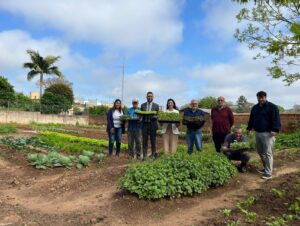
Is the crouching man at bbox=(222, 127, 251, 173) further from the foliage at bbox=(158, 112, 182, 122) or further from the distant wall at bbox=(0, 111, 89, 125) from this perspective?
the distant wall at bbox=(0, 111, 89, 125)

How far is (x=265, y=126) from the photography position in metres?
7.22

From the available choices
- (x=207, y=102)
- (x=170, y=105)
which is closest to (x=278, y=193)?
(x=170, y=105)

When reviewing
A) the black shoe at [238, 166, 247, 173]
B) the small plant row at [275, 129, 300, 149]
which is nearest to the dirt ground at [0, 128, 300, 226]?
the black shoe at [238, 166, 247, 173]

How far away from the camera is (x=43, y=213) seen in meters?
5.73

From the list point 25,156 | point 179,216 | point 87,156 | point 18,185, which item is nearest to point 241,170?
point 179,216

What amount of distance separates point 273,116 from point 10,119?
28.4 metres

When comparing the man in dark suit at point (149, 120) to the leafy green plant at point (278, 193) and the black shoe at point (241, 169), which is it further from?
the leafy green plant at point (278, 193)

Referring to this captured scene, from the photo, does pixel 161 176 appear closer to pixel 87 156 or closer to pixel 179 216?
pixel 179 216

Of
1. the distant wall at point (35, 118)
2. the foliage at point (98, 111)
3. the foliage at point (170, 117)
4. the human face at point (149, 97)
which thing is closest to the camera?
the foliage at point (170, 117)

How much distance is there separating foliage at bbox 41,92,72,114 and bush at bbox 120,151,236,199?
3251 centimetres

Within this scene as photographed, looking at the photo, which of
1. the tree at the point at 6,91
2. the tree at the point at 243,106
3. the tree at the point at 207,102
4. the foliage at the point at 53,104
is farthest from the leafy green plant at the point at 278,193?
the tree at the point at 207,102

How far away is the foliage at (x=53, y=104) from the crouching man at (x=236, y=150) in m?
31.6

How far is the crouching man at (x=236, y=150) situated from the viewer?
7.66m

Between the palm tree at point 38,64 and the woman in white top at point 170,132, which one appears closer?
the woman in white top at point 170,132
